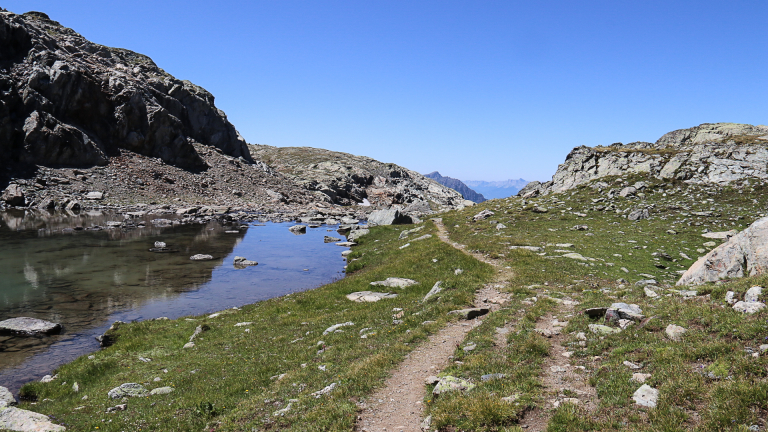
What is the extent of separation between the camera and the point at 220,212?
97.6m

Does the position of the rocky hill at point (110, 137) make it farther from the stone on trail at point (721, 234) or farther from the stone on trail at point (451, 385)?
the stone on trail at point (451, 385)

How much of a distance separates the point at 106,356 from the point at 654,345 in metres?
23.2

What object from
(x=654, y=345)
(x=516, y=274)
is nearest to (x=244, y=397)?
(x=654, y=345)

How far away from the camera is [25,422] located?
12.5m

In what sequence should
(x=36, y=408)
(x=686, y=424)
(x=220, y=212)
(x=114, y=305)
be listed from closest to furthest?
(x=686, y=424)
(x=36, y=408)
(x=114, y=305)
(x=220, y=212)

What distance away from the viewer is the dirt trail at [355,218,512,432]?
389 inches

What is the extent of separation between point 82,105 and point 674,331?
450 feet

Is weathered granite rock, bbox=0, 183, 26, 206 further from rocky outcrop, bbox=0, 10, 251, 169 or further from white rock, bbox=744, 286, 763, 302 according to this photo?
white rock, bbox=744, 286, 763, 302

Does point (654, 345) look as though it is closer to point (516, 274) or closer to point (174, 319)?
point (516, 274)

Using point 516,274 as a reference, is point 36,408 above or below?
below

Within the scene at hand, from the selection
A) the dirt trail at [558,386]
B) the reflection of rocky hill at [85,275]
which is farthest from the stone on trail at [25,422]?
the dirt trail at [558,386]

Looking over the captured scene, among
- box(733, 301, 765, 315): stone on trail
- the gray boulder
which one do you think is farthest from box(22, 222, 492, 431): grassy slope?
the gray boulder

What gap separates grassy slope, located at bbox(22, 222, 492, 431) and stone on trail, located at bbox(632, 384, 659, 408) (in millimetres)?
6676

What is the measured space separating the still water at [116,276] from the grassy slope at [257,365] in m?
3.44
